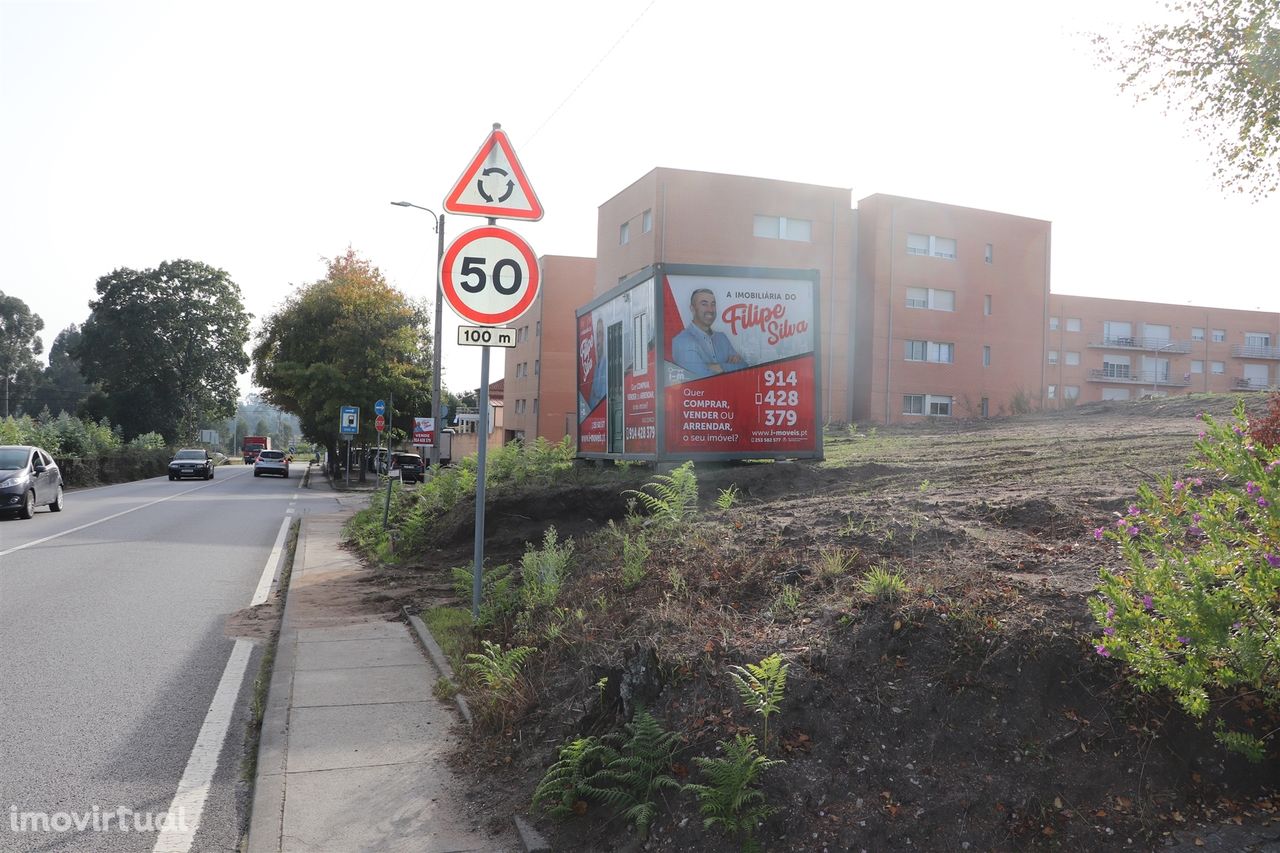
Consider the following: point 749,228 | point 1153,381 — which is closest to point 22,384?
point 749,228

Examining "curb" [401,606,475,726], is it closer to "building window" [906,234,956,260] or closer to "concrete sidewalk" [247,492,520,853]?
"concrete sidewalk" [247,492,520,853]

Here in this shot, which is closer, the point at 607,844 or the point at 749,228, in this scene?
the point at 607,844

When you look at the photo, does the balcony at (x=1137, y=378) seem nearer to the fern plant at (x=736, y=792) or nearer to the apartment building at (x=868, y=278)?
the apartment building at (x=868, y=278)

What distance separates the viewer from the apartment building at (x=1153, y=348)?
63.0 meters

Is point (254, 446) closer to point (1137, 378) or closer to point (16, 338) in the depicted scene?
point (16, 338)

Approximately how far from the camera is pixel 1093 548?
16.1ft

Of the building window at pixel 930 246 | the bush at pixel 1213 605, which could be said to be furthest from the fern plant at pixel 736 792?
the building window at pixel 930 246

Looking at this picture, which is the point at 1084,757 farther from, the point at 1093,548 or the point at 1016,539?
the point at 1016,539

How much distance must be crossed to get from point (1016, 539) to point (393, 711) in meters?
3.87

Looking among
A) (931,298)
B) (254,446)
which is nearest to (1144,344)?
(931,298)

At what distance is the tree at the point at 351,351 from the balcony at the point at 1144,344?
45.5m

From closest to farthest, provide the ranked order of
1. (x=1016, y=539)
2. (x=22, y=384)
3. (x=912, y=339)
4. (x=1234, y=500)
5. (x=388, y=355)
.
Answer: (x=1234, y=500) → (x=1016, y=539) → (x=912, y=339) → (x=388, y=355) → (x=22, y=384)

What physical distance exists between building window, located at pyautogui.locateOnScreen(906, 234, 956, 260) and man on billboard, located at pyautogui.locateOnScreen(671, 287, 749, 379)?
32.0 metres

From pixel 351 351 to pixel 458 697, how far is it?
40.1m
